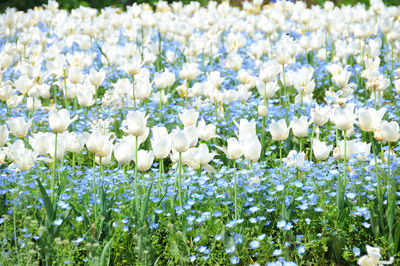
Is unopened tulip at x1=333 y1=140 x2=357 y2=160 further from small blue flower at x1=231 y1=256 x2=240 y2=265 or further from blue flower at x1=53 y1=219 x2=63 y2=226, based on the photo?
blue flower at x1=53 y1=219 x2=63 y2=226

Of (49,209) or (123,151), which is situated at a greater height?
(123,151)

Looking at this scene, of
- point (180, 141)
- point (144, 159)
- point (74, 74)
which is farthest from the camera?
point (74, 74)

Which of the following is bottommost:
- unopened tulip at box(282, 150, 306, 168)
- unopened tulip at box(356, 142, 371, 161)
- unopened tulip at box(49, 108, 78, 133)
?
unopened tulip at box(282, 150, 306, 168)

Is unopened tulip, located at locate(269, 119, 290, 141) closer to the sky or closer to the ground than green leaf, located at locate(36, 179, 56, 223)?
closer to the sky

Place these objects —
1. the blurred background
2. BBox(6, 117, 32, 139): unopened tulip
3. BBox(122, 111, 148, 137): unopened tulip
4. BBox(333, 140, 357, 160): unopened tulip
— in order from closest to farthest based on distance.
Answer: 1. BBox(122, 111, 148, 137): unopened tulip
2. BBox(333, 140, 357, 160): unopened tulip
3. BBox(6, 117, 32, 139): unopened tulip
4. the blurred background

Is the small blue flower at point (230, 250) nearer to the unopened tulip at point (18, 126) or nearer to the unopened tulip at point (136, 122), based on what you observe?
the unopened tulip at point (136, 122)

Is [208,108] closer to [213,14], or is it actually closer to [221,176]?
[221,176]

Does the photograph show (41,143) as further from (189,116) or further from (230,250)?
(230,250)

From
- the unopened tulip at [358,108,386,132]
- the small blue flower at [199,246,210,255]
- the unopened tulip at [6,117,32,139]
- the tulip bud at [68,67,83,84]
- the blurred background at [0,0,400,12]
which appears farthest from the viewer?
the blurred background at [0,0,400,12]

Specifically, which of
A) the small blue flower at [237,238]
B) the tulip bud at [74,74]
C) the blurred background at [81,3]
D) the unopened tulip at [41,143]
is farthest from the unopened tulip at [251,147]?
the blurred background at [81,3]

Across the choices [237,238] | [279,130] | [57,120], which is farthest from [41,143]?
[279,130]

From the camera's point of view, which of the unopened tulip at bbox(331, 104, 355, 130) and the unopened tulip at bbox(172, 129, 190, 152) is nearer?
the unopened tulip at bbox(172, 129, 190, 152)

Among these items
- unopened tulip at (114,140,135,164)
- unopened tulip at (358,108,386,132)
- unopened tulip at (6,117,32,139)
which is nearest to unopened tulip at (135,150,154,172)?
unopened tulip at (114,140,135,164)

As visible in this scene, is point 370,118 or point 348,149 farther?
point 348,149
